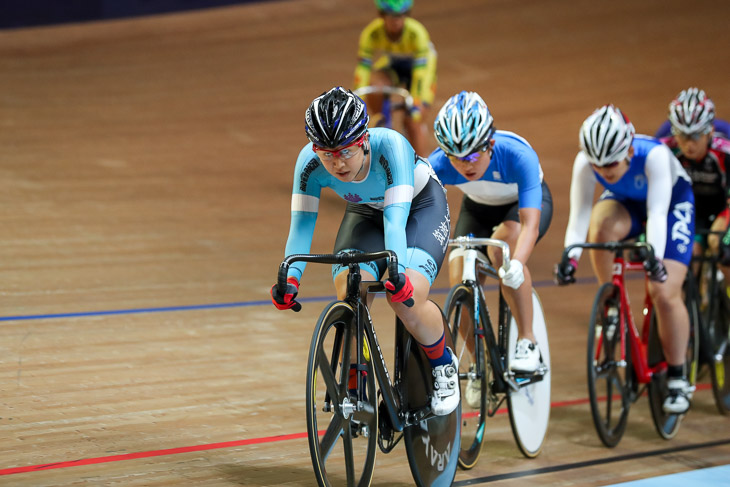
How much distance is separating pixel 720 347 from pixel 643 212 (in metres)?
0.96

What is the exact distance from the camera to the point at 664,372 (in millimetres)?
4047

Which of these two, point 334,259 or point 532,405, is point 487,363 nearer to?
point 532,405

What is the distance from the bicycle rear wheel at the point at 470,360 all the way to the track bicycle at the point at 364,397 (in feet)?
1.13

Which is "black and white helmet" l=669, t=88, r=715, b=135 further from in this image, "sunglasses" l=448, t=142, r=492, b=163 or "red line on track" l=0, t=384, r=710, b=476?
"red line on track" l=0, t=384, r=710, b=476

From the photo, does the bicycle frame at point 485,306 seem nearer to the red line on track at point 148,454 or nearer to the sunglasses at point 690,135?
the red line on track at point 148,454

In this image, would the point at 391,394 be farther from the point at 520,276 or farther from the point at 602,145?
the point at 602,145

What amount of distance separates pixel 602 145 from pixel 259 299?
6.99 ft

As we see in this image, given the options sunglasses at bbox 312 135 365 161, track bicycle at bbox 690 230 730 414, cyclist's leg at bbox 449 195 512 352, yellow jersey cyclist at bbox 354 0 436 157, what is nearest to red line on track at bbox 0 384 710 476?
cyclist's leg at bbox 449 195 512 352

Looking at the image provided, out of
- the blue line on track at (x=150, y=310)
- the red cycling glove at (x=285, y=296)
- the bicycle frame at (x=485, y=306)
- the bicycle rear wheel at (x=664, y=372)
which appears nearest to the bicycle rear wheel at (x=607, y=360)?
the bicycle rear wheel at (x=664, y=372)

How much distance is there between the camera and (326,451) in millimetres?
2596

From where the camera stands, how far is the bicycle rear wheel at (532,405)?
11.6 feet

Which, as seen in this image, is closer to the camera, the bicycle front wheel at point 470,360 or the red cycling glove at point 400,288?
the red cycling glove at point 400,288

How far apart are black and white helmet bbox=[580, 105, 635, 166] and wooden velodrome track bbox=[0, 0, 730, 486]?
115 centimetres

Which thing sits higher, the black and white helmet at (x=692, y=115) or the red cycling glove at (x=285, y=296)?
the black and white helmet at (x=692, y=115)
